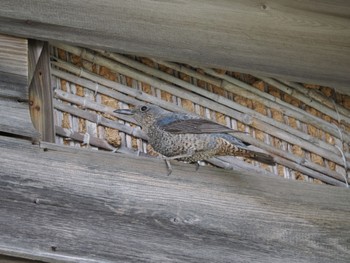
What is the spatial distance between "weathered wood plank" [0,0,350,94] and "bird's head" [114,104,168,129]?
0.43 meters

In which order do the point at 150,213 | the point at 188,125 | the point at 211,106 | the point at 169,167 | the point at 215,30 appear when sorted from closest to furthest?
the point at 150,213, the point at 169,167, the point at 215,30, the point at 188,125, the point at 211,106

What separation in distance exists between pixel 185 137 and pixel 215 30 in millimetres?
589

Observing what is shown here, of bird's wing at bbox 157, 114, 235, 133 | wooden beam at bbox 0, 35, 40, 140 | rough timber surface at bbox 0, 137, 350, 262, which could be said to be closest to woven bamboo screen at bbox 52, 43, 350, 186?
bird's wing at bbox 157, 114, 235, 133

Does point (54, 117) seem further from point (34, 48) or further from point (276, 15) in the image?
point (276, 15)

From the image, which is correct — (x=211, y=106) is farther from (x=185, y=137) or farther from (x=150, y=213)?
(x=150, y=213)

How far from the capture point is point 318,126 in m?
4.61

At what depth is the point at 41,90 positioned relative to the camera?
392 centimetres

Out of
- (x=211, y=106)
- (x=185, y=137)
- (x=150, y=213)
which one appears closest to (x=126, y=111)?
(x=185, y=137)

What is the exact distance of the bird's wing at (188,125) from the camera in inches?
158

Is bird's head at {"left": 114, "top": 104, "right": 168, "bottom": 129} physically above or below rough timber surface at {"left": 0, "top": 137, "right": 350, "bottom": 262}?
above

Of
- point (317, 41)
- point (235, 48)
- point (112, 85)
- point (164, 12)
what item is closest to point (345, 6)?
point (317, 41)

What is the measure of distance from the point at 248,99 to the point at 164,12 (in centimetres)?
85

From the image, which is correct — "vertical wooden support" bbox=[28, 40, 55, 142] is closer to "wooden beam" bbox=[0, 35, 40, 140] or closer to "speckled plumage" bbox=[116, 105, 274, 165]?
"wooden beam" bbox=[0, 35, 40, 140]

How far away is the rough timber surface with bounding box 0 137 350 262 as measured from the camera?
3461 millimetres
